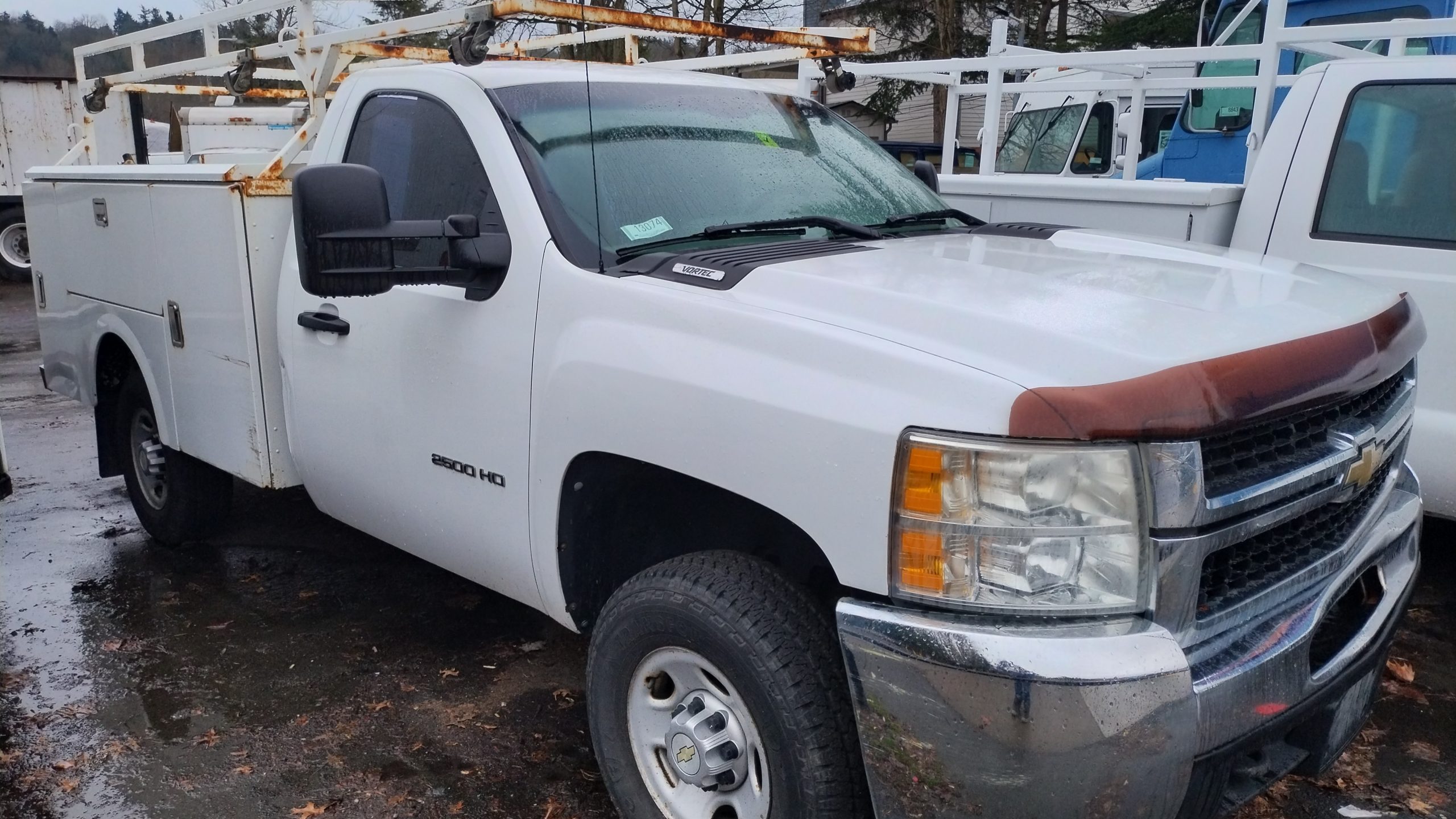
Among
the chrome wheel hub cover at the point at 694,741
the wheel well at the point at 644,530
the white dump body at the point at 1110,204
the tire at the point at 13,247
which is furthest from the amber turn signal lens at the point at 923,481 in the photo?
the tire at the point at 13,247

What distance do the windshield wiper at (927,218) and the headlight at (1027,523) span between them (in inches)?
59.7

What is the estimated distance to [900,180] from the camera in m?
3.86

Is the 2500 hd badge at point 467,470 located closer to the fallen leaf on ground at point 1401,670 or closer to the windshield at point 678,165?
the windshield at point 678,165

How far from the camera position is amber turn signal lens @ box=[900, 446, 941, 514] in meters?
2.04

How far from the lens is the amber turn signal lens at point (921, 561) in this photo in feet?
6.74


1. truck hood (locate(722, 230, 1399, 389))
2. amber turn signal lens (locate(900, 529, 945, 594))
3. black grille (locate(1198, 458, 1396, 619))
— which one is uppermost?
truck hood (locate(722, 230, 1399, 389))

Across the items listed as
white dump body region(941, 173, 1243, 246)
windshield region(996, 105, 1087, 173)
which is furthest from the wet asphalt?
windshield region(996, 105, 1087, 173)

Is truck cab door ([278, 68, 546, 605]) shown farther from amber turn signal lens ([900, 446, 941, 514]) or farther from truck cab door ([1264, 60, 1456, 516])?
truck cab door ([1264, 60, 1456, 516])

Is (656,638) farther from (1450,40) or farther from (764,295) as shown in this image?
(1450,40)

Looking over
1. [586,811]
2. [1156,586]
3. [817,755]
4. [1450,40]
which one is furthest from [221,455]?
[1450,40]

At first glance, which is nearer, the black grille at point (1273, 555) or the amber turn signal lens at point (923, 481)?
the amber turn signal lens at point (923, 481)

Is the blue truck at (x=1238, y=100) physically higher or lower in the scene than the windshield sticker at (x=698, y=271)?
higher

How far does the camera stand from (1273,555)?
91.0 inches

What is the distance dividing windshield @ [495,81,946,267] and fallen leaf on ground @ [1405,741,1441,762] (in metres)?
2.18
